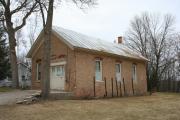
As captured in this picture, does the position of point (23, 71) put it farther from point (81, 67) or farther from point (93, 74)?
point (81, 67)

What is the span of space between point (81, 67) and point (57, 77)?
2172 mm

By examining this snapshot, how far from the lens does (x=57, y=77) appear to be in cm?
2305

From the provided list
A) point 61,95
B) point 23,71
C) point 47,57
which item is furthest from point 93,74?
point 23,71

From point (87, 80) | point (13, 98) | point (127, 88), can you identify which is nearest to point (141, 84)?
point (127, 88)

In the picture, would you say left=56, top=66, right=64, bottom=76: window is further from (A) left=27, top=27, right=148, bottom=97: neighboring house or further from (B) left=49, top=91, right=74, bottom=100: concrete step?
(B) left=49, top=91, right=74, bottom=100: concrete step

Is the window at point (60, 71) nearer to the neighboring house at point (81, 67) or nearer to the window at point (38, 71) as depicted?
the neighboring house at point (81, 67)

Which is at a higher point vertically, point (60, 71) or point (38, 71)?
point (38, 71)

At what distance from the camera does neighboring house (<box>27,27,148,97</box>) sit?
2178 cm

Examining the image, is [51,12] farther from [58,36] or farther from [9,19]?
[9,19]

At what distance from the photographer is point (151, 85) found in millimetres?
41844

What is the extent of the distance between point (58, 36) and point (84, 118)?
11.4 meters

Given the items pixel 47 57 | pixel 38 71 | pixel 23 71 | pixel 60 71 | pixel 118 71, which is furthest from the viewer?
pixel 23 71

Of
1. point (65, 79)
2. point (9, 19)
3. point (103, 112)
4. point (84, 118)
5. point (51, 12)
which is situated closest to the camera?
point (84, 118)

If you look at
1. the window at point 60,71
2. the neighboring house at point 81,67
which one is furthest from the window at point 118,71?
the window at point 60,71
